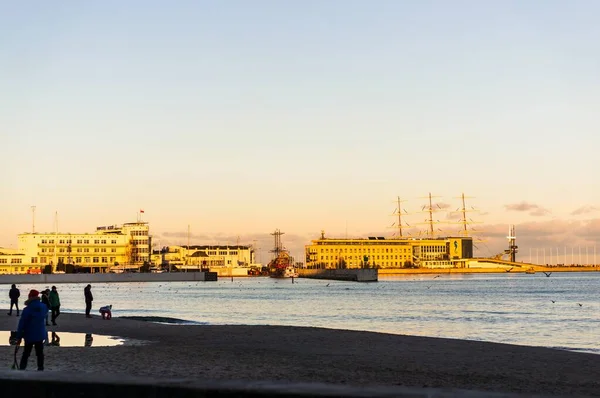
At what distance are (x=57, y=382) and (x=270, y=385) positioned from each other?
90.5 inches

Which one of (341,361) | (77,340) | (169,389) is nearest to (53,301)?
(77,340)

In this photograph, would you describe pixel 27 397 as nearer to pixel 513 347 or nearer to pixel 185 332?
pixel 513 347

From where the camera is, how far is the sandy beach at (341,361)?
737 inches

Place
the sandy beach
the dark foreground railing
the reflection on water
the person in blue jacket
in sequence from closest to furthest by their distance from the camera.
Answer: the dark foreground railing, the person in blue jacket, the sandy beach, the reflection on water

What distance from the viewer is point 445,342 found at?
3138 centimetres

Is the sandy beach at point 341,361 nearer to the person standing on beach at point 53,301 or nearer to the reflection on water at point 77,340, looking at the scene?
the reflection on water at point 77,340

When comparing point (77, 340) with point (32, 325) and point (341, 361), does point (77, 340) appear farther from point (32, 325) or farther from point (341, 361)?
point (32, 325)

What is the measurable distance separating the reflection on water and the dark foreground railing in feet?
61.2

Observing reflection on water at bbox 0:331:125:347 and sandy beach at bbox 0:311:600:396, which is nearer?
sandy beach at bbox 0:311:600:396

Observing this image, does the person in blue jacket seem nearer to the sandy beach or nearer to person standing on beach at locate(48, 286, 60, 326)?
the sandy beach

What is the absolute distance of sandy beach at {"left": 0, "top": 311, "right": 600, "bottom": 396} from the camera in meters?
18.7

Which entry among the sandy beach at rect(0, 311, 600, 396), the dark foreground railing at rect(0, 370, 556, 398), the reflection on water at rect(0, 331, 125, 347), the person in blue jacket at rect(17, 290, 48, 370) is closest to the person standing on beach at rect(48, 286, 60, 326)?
the sandy beach at rect(0, 311, 600, 396)

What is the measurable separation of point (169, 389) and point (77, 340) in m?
23.1

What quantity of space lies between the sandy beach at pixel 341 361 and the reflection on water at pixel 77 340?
1.24 meters
